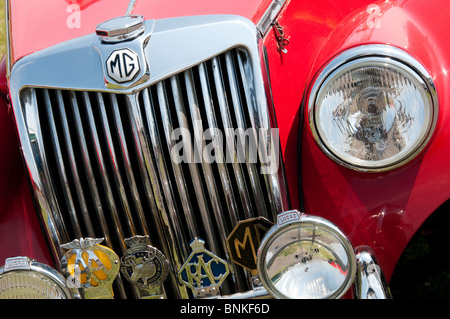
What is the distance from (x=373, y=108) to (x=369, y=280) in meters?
0.50

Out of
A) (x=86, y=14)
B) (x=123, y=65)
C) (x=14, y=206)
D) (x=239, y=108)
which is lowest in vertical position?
(x=14, y=206)

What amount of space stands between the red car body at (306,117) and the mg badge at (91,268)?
0.78 feet

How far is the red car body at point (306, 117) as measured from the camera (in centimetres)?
199

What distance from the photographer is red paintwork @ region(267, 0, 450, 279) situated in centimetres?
199

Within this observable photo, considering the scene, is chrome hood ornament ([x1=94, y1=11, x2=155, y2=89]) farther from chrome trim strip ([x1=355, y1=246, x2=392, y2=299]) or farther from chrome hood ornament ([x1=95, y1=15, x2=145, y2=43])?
chrome trim strip ([x1=355, y1=246, x2=392, y2=299])

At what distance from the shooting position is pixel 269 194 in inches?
79.3

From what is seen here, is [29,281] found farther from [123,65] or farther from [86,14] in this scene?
[86,14]

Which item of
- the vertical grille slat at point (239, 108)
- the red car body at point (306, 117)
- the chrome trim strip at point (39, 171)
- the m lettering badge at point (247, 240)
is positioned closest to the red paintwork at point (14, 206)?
the red car body at point (306, 117)

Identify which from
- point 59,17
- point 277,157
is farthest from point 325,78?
point 59,17

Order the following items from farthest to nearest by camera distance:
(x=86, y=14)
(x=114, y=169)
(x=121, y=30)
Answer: (x=86, y=14), (x=114, y=169), (x=121, y=30)

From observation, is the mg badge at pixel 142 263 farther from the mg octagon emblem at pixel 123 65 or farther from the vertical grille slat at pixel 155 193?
the mg octagon emblem at pixel 123 65

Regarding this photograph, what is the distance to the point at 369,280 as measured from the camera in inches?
70.0

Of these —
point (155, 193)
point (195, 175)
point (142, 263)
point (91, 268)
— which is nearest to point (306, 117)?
point (195, 175)

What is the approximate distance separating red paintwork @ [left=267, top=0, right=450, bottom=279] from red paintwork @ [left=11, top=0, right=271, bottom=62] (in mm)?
205
